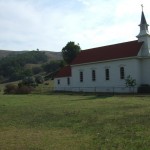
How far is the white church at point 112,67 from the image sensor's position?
169 ft

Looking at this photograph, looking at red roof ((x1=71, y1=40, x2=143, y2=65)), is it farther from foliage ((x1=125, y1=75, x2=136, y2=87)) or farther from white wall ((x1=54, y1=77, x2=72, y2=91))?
white wall ((x1=54, y1=77, x2=72, y2=91))

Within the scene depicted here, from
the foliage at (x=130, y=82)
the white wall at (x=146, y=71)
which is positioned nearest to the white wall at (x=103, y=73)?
the foliage at (x=130, y=82)

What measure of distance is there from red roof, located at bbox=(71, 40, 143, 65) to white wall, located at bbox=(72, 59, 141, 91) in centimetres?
87

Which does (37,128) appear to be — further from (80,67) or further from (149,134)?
(80,67)

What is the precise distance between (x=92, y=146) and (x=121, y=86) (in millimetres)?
42920

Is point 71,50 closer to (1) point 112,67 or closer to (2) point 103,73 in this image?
(2) point 103,73

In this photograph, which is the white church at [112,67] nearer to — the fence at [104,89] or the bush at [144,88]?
the fence at [104,89]

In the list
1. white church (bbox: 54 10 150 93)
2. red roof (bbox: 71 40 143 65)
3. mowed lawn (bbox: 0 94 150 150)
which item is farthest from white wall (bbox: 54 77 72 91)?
mowed lawn (bbox: 0 94 150 150)

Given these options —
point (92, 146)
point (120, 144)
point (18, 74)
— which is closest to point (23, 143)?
point (92, 146)

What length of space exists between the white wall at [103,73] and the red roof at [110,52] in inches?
34.1

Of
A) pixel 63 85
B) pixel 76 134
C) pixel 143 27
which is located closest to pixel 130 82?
pixel 143 27

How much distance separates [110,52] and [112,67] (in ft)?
9.82

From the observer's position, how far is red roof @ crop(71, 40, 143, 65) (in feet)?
172

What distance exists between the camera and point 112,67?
183 feet
